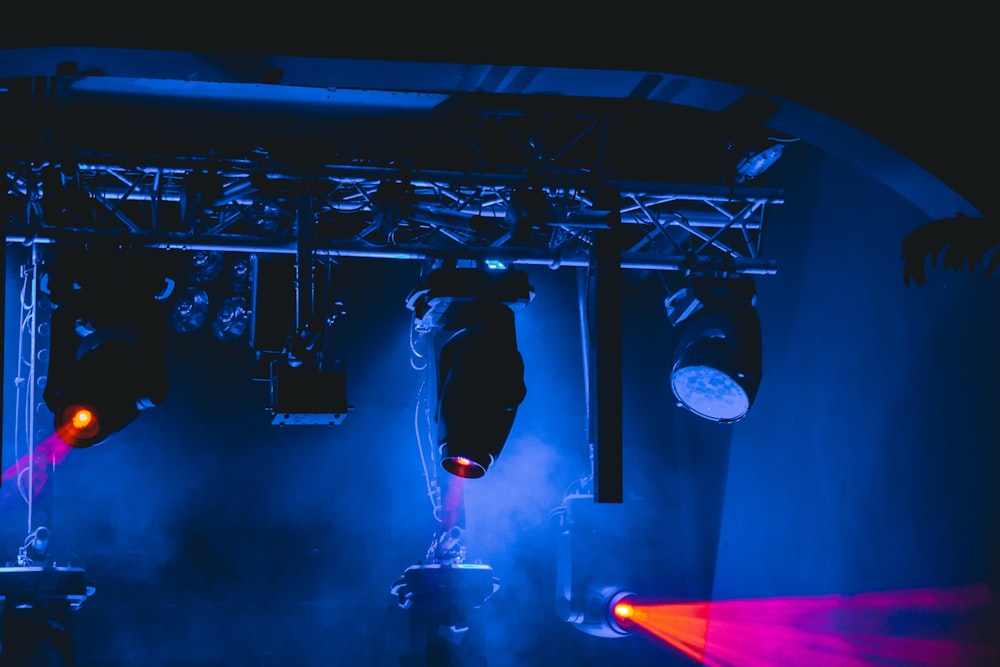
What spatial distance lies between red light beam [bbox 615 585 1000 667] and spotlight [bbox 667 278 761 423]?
112 centimetres

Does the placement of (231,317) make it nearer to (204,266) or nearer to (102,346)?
(204,266)

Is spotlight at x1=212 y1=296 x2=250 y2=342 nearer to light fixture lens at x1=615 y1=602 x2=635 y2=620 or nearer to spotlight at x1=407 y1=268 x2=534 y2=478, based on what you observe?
spotlight at x1=407 y1=268 x2=534 y2=478

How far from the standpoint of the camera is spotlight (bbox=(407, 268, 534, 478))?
3.85 meters

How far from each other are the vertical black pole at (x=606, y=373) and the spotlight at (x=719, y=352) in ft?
1.69

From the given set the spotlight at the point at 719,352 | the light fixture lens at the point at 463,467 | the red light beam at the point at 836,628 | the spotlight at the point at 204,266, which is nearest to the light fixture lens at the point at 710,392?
the spotlight at the point at 719,352

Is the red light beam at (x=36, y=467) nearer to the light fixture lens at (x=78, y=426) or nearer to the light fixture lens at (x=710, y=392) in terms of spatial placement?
the light fixture lens at (x=78, y=426)

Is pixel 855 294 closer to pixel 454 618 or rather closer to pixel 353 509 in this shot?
pixel 454 618

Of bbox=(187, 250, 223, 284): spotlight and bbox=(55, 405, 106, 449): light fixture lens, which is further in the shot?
bbox=(187, 250, 223, 284): spotlight

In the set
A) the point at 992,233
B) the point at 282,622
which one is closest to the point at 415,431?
the point at 282,622

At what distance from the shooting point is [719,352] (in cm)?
423

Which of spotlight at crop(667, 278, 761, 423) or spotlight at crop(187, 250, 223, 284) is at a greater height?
spotlight at crop(187, 250, 223, 284)

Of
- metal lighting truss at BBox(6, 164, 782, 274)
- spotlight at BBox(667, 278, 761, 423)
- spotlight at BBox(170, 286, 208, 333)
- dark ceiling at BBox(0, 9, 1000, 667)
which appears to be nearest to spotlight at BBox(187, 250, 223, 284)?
spotlight at BBox(170, 286, 208, 333)

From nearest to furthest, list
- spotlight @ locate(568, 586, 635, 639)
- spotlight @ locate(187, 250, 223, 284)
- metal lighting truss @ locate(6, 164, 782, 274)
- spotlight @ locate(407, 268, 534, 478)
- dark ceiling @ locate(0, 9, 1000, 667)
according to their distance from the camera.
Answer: dark ceiling @ locate(0, 9, 1000, 667) → spotlight @ locate(407, 268, 534, 478) → metal lighting truss @ locate(6, 164, 782, 274) → spotlight @ locate(568, 586, 635, 639) → spotlight @ locate(187, 250, 223, 284)

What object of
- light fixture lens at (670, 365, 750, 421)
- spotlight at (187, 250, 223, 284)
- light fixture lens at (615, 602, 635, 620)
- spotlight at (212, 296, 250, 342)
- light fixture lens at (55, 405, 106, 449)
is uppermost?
spotlight at (187, 250, 223, 284)
